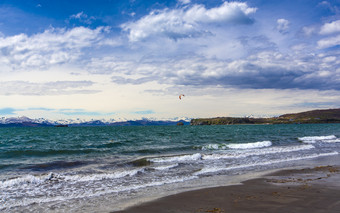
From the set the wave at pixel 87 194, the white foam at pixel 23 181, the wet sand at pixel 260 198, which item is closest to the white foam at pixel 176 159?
the wave at pixel 87 194

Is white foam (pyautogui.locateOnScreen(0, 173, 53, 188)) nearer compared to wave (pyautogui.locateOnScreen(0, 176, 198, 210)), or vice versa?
wave (pyautogui.locateOnScreen(0, 176, 198, 210))

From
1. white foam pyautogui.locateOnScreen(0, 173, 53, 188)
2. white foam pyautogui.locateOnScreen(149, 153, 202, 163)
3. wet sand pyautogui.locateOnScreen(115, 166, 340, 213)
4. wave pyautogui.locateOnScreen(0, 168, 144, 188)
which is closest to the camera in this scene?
wet sand pyautogui.locateOnScreen(115, 166, 340, 213)

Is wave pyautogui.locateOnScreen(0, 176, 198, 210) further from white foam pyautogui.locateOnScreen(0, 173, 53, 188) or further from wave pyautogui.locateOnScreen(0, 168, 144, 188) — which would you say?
white foam pyautogui.locateOnScreen(0, 173, 53, 188)

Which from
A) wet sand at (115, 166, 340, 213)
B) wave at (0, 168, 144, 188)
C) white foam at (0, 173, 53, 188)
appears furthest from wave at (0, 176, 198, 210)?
white foam at (0, 173, 53, 188)

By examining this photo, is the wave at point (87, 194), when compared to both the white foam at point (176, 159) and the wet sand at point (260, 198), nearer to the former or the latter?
the wet sand at point (260, 198)

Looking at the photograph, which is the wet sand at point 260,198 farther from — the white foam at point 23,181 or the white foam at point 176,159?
the white foam at point 176,159

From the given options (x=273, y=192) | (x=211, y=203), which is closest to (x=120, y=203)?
(x=211, y=203)

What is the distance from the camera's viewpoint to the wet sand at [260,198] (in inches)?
334

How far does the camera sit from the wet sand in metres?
8.48

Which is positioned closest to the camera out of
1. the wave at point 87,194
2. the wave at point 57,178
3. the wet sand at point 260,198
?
the wet sand at point 260,198

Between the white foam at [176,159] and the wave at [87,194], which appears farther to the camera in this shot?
the white foam at [176,159]

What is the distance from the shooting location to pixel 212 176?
49.2ft

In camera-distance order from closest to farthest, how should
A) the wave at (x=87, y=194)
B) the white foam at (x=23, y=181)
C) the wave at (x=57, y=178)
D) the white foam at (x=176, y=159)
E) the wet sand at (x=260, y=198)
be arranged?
the wet sand at (x=260, y=198) < the wave at (x=87, y=194) < the white foam at (x=23, y=181) < the wave at (x=57, y=178) < the white foam at (x=176, y=159)

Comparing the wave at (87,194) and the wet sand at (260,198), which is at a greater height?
the wet sand at (260,198)
